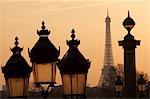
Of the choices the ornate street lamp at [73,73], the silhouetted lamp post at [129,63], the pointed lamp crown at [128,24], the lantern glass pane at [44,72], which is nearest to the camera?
the lantern glass pane at [44,72]

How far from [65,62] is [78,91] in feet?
1.86

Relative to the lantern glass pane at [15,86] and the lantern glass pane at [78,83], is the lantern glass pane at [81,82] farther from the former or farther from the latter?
the lantern glass pane at [15,86]

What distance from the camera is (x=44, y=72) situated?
487 inches

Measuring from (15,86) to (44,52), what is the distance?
1062mm

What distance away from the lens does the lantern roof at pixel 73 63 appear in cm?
1264

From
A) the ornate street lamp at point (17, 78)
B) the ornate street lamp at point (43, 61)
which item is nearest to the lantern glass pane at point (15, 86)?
the ornate street lamp at point (17, 78)

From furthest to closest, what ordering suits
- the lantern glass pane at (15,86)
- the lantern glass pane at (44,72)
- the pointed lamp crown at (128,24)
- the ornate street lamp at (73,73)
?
the pointed lamp crown at (128,24)
the lantern glass pane at (15,86)
the ornate street lamp at (73,73)
the lantern glass pane at (44,72)

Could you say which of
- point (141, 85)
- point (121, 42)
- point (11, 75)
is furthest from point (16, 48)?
point (141, 85)

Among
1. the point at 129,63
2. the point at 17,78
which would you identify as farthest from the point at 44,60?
the point at 129,63

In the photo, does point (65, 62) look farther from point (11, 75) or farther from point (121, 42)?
point (121, 42)

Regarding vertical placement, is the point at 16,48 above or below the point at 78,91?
above

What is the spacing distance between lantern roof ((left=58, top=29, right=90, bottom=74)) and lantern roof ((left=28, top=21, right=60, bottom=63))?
280mm

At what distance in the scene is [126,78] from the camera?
68.5 ft

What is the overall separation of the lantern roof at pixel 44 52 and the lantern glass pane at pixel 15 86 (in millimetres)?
746
